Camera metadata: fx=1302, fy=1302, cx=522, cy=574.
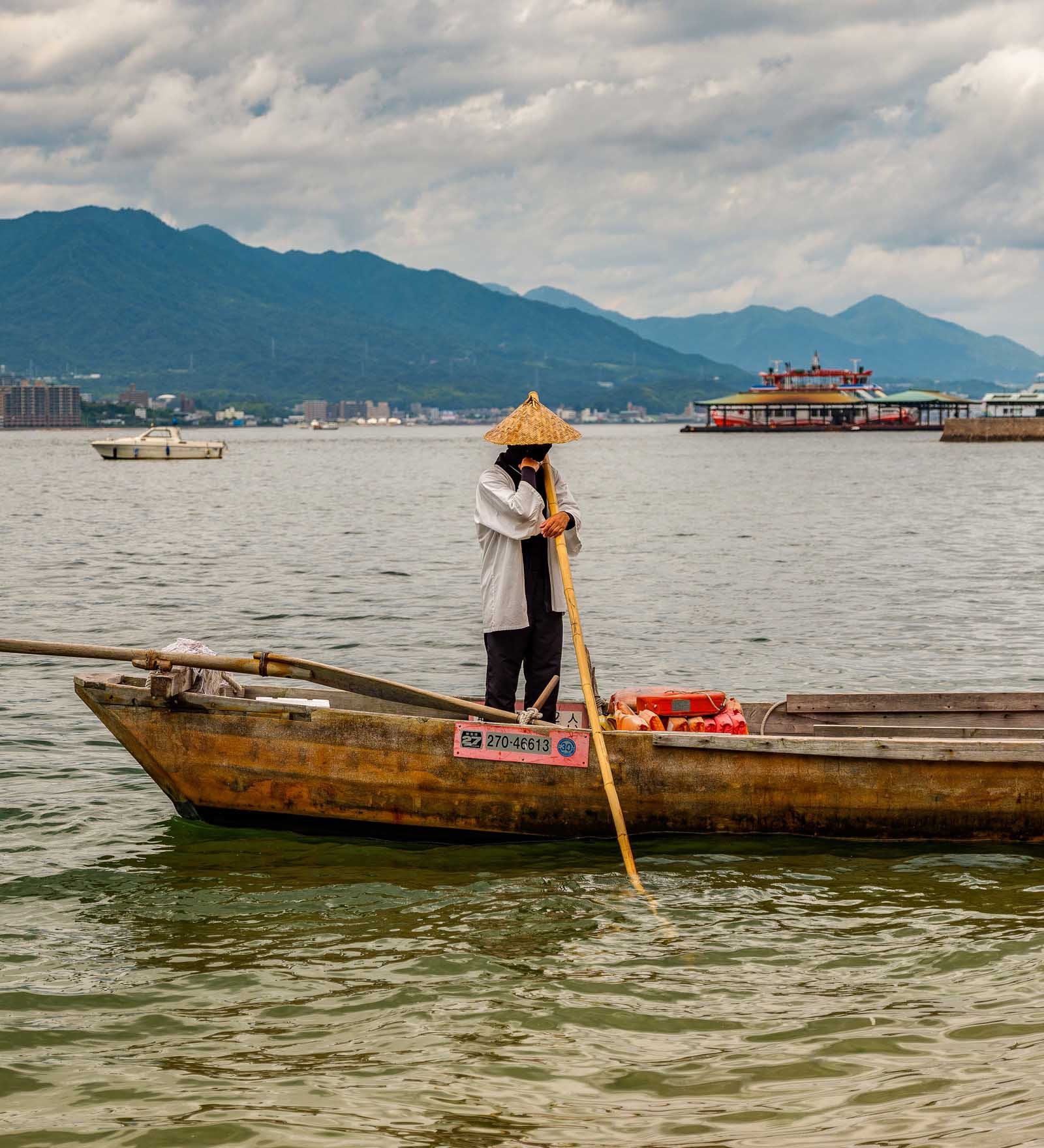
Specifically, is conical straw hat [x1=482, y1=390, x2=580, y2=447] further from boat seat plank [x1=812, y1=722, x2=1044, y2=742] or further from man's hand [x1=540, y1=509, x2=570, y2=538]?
boat seat plank [x1=812, y1=722, x2=1044, y2=742]

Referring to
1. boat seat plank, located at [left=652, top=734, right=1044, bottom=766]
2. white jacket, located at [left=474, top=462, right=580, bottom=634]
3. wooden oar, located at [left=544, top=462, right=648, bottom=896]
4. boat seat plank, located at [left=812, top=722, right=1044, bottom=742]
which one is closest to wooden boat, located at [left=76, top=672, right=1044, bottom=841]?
boat seat plank, located at [left=652, top=734, right=1044, bottom=766]

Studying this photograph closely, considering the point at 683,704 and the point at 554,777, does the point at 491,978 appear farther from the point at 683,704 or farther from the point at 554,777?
the point at 683,704

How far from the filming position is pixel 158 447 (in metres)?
121

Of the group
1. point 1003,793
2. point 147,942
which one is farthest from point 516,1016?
point 1003,793

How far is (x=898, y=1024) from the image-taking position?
6.62 meters

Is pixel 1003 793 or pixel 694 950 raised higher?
pixel 1003 793

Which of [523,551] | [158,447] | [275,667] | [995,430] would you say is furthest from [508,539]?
[995,430]

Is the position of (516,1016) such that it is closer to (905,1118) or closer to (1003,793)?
(905,1118)

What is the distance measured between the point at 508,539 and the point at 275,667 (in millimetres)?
1891

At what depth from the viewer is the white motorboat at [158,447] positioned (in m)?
119

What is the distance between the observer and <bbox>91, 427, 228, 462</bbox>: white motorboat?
11875cm

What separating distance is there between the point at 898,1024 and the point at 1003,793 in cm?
307

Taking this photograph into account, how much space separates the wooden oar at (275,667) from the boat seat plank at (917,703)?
2.71m

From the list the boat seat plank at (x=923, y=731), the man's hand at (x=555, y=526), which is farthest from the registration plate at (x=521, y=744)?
the boat seat plank at (x=923, y=731)
